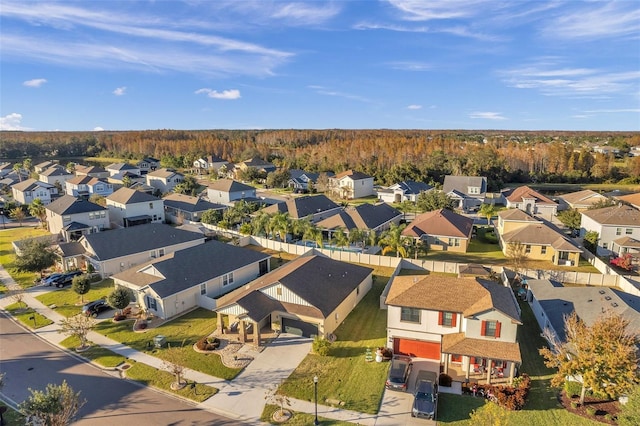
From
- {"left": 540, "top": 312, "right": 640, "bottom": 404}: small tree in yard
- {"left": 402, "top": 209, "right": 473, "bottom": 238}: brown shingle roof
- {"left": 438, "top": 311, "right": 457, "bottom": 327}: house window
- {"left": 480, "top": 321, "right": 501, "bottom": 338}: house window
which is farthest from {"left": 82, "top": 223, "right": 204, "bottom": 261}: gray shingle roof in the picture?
{"left": 540, "top": 312, "right": 640, "bottom": 404}: small tree in yard

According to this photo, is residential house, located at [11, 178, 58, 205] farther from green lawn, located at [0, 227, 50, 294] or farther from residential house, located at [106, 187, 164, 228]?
residential house, located at [106, 187, 164, 228]

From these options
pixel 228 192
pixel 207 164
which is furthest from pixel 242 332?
pixel 207 164

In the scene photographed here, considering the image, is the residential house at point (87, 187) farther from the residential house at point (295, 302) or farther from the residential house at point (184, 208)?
the residential house at point (295, 302)

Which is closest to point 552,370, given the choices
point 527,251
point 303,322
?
point 303,322

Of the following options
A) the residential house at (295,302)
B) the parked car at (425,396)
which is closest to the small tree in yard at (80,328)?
the residential house at (295,302)

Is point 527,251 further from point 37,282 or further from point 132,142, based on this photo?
point 132,142
